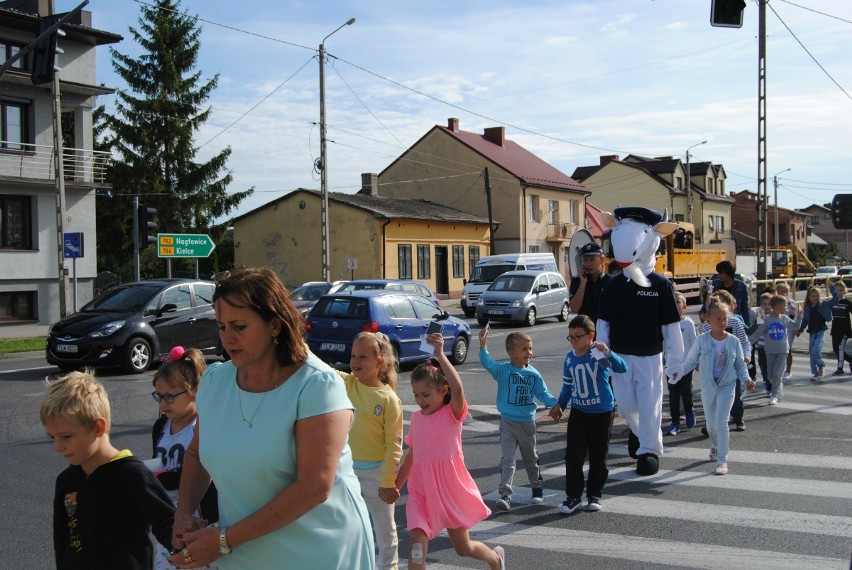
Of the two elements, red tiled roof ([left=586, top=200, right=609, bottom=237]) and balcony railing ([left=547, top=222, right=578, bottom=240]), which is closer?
balcony railing ([left=547, top=222, right=578, bottom=240])

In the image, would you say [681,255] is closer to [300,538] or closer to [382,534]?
[382,534]

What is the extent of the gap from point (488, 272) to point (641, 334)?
23.6 meters

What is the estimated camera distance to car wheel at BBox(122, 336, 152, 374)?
1468cm

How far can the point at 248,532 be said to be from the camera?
2520 millimetres

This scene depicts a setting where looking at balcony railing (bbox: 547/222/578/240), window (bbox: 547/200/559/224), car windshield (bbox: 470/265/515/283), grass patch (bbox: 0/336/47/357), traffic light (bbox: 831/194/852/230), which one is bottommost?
grass patch (bbox: 0/336/47/357)

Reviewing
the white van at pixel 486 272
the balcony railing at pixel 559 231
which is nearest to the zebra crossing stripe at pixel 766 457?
the white van at pixel 486 272

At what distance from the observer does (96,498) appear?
3.12 meters

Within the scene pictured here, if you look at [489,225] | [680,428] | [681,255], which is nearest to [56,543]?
[680,428]

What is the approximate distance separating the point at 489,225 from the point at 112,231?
806 inches

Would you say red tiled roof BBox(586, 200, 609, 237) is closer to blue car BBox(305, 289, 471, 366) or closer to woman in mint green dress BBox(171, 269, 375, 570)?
blue car BBox(305, 289, 471, 366)

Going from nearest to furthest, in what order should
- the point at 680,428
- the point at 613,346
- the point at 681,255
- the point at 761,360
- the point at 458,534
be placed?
the point at 458,534, the point at 613,346, the point at 680,428, the point at 761,360, the point at 681,255

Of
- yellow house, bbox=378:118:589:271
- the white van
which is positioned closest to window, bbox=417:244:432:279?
yellow house, bbox=378:118:589:271

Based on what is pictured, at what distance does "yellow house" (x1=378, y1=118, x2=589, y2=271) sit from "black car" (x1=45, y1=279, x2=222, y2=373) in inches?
1311

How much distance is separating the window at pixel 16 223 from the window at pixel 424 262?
19351 mm
